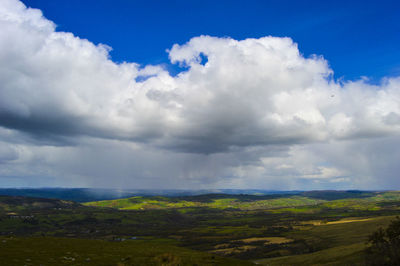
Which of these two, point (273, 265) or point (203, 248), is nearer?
point (273, 265)

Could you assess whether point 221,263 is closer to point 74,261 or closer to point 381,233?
point 74,261

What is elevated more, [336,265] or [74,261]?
[74,261]

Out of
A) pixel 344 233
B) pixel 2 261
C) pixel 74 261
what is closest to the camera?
pixel 2 261

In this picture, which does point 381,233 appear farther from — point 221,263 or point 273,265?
point 273,265

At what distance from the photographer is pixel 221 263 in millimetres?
58781

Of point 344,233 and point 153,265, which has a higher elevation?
point 153,265

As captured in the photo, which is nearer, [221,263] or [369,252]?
[221,263]

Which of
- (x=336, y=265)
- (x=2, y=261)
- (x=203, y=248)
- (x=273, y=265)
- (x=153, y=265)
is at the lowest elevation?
(x=203, y=248)

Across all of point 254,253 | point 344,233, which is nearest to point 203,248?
point 254,253

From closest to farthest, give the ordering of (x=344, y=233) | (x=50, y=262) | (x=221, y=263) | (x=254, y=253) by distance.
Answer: (x=50, y=262), (x=221, y=263), (x=254, y=253), (x=344, y=233)

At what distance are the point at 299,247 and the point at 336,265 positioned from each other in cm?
9646

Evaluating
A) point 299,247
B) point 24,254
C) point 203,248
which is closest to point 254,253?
point 299,247

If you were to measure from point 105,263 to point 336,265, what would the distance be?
182 feet

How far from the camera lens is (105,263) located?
5044cm
